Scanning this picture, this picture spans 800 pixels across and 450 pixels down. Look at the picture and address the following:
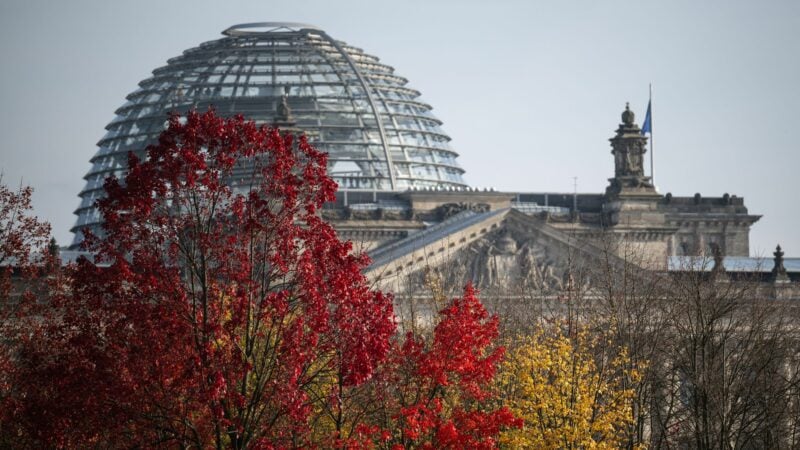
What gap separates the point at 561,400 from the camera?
4456 centimetres

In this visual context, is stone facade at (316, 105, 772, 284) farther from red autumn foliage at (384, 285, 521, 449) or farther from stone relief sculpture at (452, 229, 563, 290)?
red autumn foliage at (384, 285, 521, 449)

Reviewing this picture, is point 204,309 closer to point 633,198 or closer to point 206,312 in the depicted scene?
point 206,312

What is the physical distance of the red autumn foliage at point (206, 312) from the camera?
35.9 meters

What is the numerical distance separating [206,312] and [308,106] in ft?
295

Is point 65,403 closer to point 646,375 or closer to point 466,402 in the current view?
point 466,402

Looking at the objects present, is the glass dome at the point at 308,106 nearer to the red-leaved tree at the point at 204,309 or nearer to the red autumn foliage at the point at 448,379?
the red autumn foliage at the point at 448,379

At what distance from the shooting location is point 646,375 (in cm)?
5072

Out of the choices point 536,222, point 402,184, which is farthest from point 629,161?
point 402,184

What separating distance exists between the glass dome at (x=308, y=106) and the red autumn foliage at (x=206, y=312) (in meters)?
82.7

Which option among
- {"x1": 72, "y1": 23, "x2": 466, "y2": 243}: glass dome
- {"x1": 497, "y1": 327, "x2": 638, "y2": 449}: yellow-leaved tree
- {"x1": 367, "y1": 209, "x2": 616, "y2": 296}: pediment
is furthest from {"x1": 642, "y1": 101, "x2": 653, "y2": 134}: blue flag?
{"x1": 497, "y1": 327, "x2": 638, "y2": 449}: yellow-leaved tree

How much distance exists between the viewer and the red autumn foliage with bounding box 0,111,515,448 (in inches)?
1414

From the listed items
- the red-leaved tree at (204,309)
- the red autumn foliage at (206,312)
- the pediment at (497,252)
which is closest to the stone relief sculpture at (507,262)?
the pediment at (497,252)

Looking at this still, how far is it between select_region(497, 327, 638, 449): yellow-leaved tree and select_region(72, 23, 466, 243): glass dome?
73.4 meters

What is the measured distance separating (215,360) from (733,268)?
187ft
